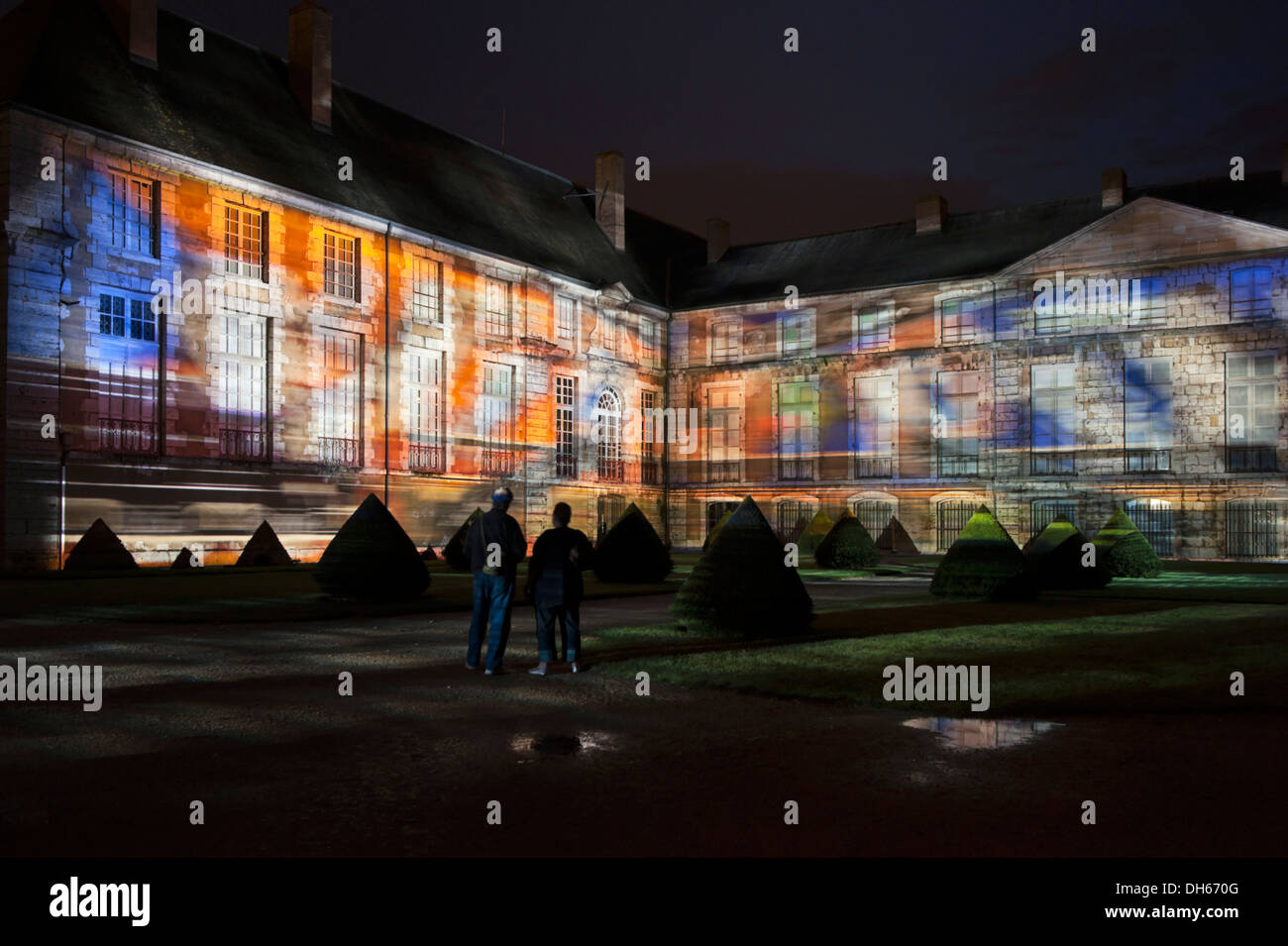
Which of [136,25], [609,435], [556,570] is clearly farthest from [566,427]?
[556,570]

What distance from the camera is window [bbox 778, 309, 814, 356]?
44.2 m

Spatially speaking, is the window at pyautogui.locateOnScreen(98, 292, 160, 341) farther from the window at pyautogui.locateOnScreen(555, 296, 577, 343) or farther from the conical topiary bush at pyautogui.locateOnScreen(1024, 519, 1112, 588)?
the conical topiary bush at pyautogui.locateOnScreen(1024, 519, 1112, 588)

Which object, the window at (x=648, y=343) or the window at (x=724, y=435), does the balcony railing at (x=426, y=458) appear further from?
the window at (x=724, y=435)

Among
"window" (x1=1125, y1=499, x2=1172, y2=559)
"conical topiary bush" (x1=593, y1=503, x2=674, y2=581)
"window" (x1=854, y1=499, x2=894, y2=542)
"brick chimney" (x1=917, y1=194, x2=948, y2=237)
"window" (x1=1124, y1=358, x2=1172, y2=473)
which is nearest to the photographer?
"conical topiary bush" (x1=593, y1=503, x2=674, y2=581)

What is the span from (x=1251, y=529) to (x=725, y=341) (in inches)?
843

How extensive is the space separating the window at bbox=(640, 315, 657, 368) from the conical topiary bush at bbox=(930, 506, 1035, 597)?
28.8 metres

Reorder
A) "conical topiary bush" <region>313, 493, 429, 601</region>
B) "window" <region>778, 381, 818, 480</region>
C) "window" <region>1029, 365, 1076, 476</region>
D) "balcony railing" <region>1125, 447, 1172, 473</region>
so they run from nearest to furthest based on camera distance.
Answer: "conical topiary bush" <region>313, 493, 429, 601</region>, "balcony railing" <region>1125, 447, 1172, 473</region>, "window" <region>1029, 365, 1076, 476</region>, "window" <region>778, 381, 818, 480</region>

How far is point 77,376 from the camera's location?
80.7ft

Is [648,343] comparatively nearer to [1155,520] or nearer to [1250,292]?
[1155,520]

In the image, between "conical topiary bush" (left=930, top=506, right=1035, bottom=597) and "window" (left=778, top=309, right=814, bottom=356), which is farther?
"window" (left=778, top=309, right=814, bottom=356)

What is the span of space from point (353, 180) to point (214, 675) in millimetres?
26389

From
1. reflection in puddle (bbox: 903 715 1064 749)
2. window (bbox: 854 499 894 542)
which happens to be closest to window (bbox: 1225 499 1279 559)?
window (bbox: 854 499 894 542)

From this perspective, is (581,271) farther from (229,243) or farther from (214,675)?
(214,675)

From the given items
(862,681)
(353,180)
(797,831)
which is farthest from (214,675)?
(353,180)
